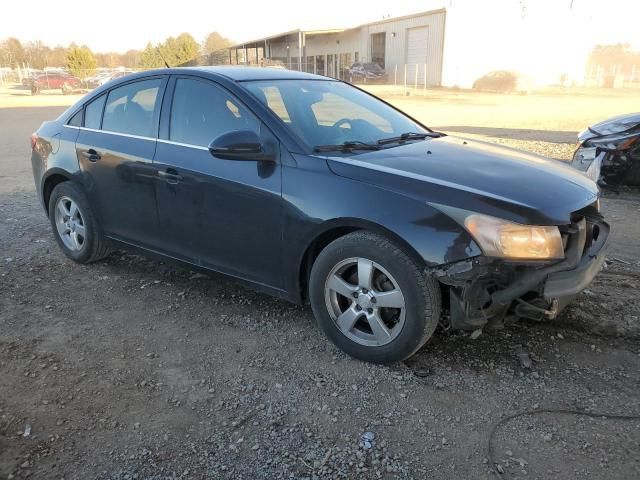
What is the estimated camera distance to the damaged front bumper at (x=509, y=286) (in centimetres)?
283

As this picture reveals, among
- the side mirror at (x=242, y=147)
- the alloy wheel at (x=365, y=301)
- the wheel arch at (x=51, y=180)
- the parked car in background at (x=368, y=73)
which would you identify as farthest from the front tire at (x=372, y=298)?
the parked car in background at (x=368, y=73)

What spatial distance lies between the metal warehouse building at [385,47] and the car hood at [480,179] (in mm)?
32116

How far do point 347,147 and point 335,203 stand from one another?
1.86ft

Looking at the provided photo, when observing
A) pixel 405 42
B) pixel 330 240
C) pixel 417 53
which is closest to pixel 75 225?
pixel 330 240

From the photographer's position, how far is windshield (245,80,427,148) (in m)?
3.67

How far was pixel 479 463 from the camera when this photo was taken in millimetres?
2512

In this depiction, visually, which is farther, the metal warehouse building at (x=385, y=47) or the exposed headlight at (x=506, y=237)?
the metal warehouse building at (x=385, y=47)

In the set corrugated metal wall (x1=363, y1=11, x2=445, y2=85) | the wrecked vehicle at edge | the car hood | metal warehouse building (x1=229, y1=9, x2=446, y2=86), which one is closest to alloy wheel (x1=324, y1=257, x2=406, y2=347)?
the car hood

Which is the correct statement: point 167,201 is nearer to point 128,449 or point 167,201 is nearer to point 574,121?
point 128,449

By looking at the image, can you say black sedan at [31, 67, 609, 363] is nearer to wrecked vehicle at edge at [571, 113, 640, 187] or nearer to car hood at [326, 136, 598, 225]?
car hood at [326, 136, 598, 225]

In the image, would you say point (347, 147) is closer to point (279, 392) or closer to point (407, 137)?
point (407, 137)

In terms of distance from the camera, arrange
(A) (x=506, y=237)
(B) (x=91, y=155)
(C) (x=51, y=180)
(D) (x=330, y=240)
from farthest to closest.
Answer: (C) (x=51, y=180) < (B) (x=91, y=155) < (D) (x=330, y=240) < (A) (x=506, y=237)

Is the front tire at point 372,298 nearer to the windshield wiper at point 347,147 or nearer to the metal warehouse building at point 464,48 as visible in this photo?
the windshield wiper at point 347,147

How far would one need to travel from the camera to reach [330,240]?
3359 millimetres
